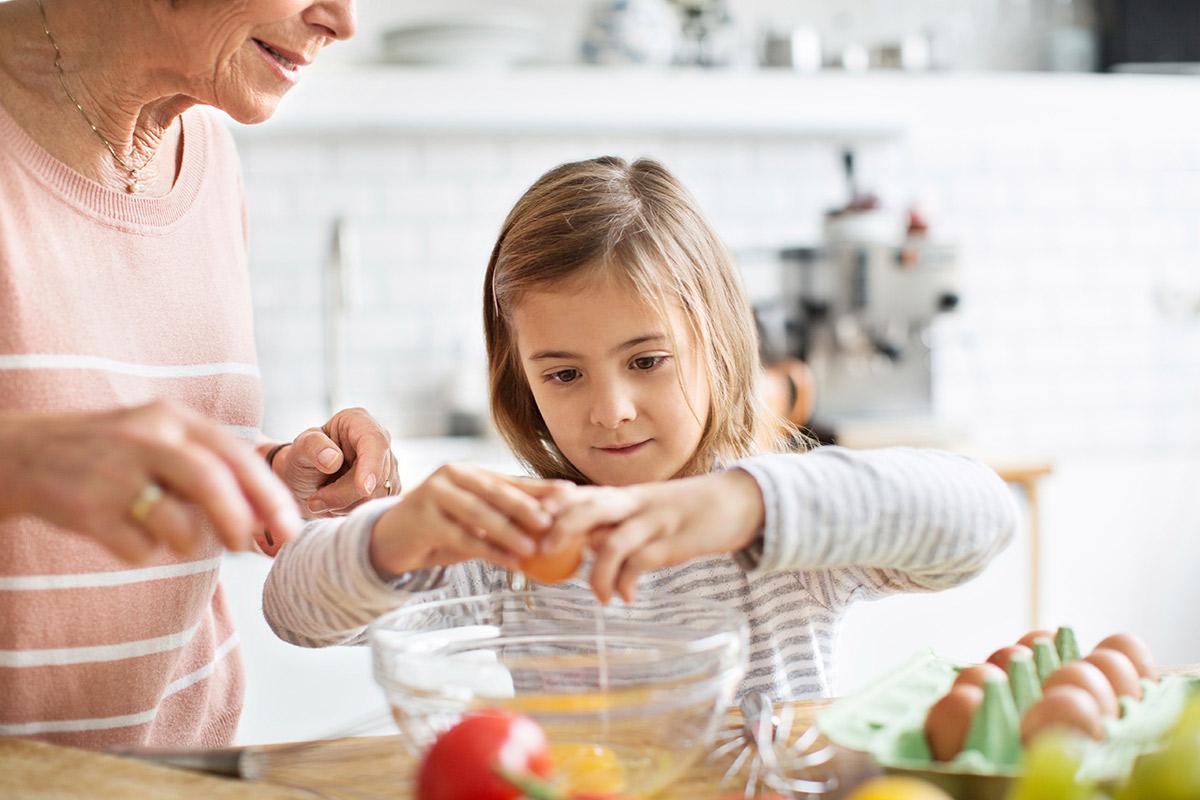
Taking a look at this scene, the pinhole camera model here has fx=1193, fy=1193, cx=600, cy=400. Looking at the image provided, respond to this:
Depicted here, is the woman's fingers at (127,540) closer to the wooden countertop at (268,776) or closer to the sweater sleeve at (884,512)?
the wooden countertop at (268,776)

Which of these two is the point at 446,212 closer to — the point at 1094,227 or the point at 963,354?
the point at 963,354

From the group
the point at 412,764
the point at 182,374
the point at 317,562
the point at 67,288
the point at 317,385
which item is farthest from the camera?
the point at 317,385

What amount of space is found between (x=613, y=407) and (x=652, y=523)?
375 mm

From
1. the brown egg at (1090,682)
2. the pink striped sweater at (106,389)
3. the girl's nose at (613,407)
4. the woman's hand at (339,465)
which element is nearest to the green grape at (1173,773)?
the brown egg at (1090,682)

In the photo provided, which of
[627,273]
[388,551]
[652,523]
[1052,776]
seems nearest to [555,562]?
[652,523]

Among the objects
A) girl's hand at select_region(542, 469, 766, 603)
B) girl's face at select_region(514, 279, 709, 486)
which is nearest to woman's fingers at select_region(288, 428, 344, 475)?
girl's face at select_region(514, 279, 709, 486)

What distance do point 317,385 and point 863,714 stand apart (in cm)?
254

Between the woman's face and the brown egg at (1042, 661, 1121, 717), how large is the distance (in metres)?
0.91

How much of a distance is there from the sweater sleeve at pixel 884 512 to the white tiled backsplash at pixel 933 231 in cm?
215

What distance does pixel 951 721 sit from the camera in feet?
2.59

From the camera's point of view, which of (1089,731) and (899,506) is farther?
(899,506)

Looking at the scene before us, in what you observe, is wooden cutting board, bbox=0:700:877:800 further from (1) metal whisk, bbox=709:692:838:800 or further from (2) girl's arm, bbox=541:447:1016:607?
(2) girl's arm, bbox=541:447:1016:607

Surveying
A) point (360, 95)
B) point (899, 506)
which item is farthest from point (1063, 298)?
point (899, 506)

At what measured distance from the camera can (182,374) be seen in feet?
4.25
